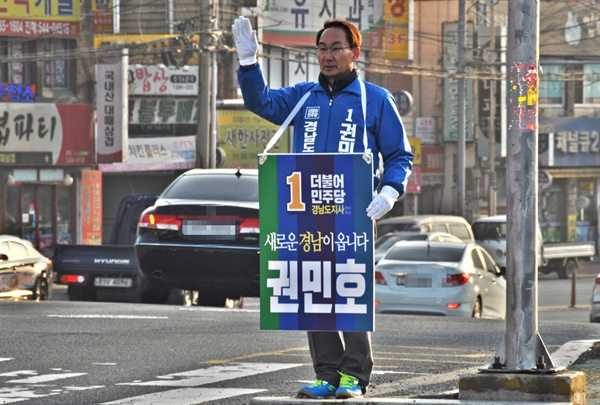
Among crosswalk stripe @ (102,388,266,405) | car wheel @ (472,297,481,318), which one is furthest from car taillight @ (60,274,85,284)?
crosswalk stripe @ (102,388,266,405)

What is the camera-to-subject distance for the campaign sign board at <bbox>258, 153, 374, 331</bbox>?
6766 millimetres

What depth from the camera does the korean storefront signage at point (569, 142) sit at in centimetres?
5659

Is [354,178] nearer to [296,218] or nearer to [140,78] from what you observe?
[296,218]

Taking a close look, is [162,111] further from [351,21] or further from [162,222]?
[162,222]

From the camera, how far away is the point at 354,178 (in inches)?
267

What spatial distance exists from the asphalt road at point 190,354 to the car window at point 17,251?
678 centimetres

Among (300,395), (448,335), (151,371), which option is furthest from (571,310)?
(300,395)

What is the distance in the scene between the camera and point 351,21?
5028 cm

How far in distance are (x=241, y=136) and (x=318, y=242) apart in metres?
39.5

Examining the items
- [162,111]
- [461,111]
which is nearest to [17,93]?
[162,111]

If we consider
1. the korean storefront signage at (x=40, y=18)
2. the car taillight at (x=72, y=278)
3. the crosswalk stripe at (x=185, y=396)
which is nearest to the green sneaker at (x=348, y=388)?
the crosswalk stripe at (x=185, y=396)

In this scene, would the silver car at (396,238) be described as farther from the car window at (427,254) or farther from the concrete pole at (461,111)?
the concrete pole at (461,111)

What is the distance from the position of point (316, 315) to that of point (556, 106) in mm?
52551

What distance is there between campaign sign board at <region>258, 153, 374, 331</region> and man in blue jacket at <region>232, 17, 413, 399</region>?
0.89 ft
